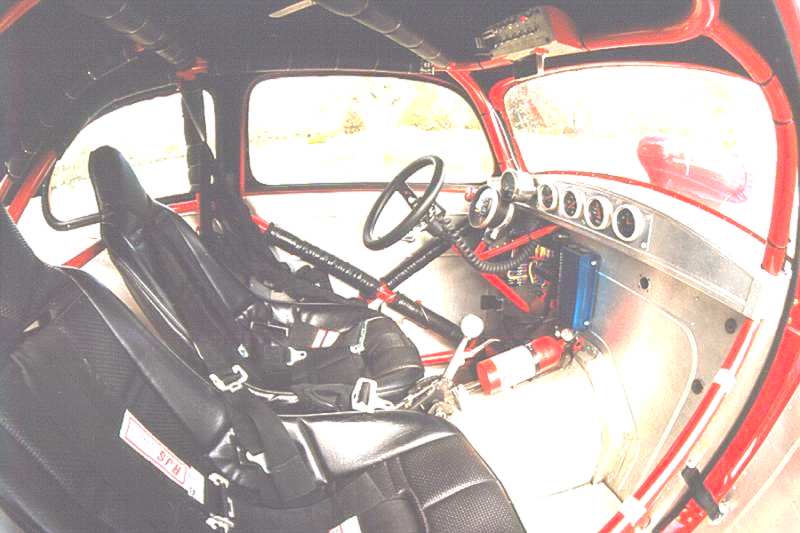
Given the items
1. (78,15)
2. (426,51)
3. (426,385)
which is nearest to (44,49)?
(78,15)

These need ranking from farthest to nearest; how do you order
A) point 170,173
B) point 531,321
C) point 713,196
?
point 170,173, point 531,321, point 713,196

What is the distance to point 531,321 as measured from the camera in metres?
2.37

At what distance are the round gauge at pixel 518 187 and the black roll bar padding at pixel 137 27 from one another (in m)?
1.55

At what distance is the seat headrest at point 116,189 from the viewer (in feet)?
5.24

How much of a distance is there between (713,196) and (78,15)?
2.31 m

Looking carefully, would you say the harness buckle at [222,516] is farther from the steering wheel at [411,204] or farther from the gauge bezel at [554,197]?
the gauge bezel at [554,197]

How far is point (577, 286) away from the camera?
200 cm

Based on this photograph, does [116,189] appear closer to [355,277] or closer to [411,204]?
[411,204]

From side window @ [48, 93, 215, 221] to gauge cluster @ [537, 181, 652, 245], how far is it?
1.75 metres

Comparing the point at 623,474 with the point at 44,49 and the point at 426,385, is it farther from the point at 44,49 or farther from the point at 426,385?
the point at 44,49

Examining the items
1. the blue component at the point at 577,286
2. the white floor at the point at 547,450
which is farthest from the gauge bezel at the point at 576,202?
the white floor at the point at 547,450

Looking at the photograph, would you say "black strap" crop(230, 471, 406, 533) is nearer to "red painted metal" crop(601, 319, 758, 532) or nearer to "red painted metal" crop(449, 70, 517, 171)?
"red painted metal" crop(601, 319, 758, 532)

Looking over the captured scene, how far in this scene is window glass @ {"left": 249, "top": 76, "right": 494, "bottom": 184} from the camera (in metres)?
2.78

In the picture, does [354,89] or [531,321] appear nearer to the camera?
[531,321]
